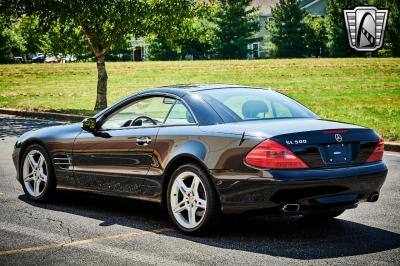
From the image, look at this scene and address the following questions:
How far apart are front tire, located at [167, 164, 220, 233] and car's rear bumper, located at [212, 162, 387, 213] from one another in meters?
0.12

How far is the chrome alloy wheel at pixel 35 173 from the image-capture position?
26.4 feet

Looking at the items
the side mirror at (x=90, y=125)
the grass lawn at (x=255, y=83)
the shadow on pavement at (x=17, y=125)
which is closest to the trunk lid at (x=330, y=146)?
the side mirror at (x=90, y=125)

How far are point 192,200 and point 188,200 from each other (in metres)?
0.05

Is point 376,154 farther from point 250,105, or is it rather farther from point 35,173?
point 35,173

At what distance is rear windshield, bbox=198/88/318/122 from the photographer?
660 cm

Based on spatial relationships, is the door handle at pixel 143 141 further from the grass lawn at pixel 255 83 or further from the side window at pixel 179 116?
the grass lawn at pixel 255 83

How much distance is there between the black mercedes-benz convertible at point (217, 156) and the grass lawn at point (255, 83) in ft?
24.9

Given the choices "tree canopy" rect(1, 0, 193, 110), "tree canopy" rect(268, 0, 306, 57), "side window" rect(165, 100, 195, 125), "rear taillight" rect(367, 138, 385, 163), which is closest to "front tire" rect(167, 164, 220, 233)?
"side window" rect(165, 100, 195, 125)

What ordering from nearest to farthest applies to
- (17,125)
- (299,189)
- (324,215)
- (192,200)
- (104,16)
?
(299,189) < (192,200) < (324,215) < (17,125) < (104,16)

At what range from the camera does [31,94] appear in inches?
1243

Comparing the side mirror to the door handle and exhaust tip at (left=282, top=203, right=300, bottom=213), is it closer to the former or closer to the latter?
the door handle

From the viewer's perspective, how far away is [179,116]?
6793 millimetres

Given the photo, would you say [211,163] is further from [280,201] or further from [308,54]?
[308,54]

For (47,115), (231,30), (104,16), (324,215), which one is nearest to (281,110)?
(324,215)
